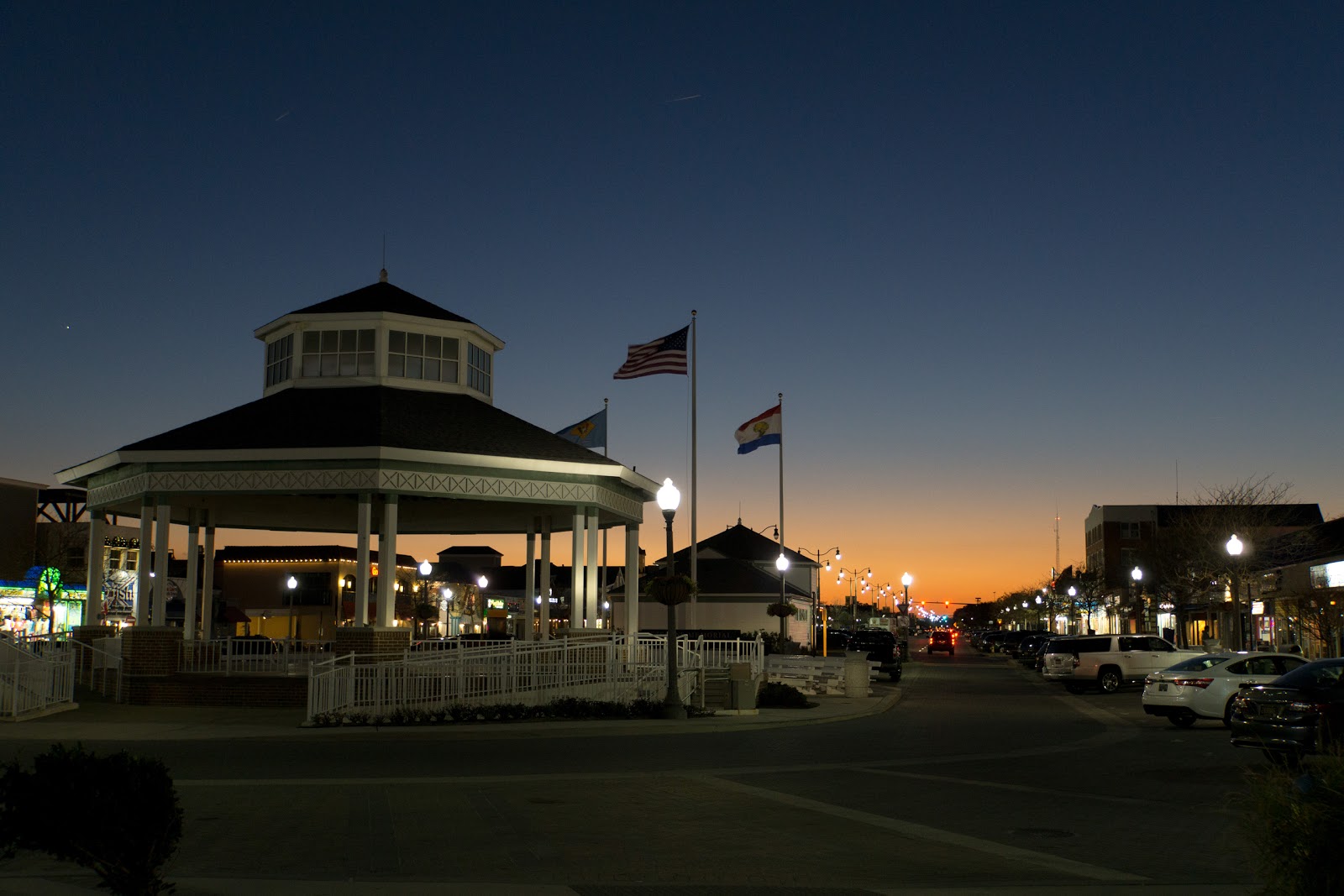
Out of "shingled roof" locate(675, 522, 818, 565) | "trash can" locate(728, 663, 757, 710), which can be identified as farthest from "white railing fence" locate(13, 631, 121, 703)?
"shingled roof" locate(675, 522, 818, 565)

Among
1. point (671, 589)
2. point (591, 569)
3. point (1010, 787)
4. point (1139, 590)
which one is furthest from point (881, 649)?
point (1010, 787)

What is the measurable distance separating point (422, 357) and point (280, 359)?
3992 millimetres

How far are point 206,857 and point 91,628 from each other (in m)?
23.5

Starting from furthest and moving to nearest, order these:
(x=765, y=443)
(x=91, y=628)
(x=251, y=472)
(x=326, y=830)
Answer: (x=765, y=443)
(x=91, y=628)
(x=251, y=472)
(x=326, y=830)

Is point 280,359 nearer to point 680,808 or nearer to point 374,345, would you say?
point 374,345

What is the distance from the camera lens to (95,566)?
30.7 meters

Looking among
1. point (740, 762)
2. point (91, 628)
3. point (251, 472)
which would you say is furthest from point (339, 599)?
point (740, 762)

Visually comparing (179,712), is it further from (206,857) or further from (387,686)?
(206,857)

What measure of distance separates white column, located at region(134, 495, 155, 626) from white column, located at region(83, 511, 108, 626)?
1684 millimetres

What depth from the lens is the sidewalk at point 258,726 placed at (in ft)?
73.1

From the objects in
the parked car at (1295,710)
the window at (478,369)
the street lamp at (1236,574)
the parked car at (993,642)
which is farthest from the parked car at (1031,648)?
the parked car at (1295,710)

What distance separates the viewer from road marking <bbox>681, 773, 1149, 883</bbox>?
1036cm

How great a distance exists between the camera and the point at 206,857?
422 inches

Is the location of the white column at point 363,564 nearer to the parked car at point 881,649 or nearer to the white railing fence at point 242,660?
the white railing fence at point 242,660
